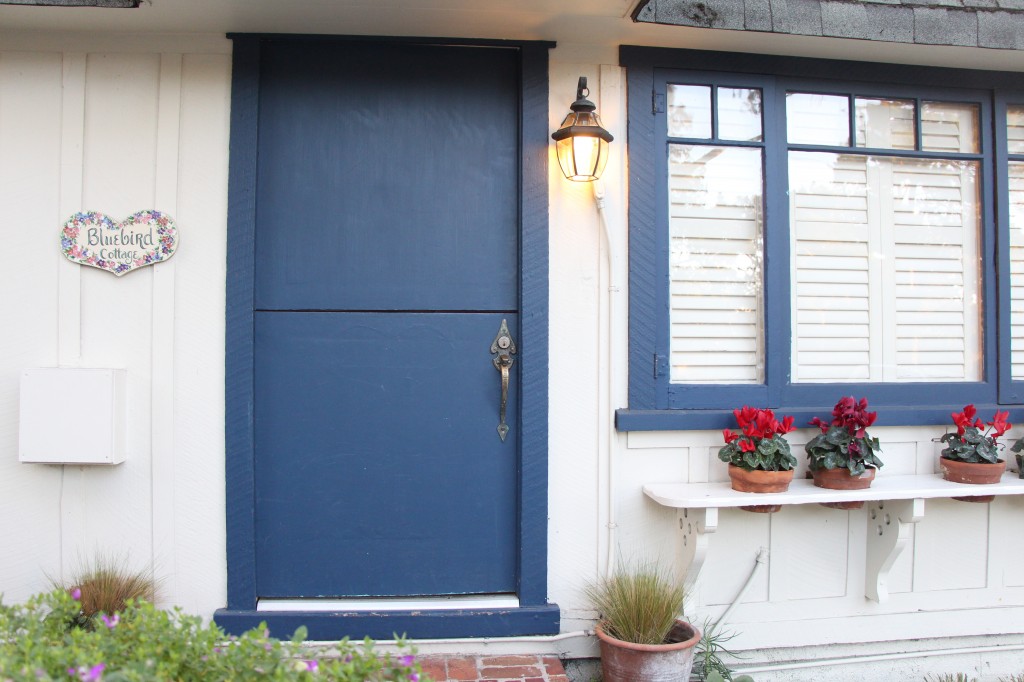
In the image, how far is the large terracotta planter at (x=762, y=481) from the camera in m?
2.97

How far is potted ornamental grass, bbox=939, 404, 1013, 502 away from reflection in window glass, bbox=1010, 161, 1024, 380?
42 cm

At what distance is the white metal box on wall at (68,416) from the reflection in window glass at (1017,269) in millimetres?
4210

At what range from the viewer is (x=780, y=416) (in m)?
3.25

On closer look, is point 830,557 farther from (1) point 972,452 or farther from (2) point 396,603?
(2) point 396,603

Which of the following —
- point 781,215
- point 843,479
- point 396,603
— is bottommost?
point 396,603

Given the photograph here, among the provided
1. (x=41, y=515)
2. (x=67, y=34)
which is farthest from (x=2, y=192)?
(x=41, y=515)

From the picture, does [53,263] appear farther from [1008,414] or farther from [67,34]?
[1008,414]

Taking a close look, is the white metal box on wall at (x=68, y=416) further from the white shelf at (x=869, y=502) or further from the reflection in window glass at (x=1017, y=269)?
the reflection in window glass at (x=1017, y=269)

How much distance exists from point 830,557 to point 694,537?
78 centimetres

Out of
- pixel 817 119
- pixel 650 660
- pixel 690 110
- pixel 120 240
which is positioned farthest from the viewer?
pixel 817 119

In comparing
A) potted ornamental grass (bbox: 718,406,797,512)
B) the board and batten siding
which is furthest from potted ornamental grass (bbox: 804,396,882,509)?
the board and batten siding

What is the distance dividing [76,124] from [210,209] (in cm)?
68

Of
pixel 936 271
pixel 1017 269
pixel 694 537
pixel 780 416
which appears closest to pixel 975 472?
pixel 780 416

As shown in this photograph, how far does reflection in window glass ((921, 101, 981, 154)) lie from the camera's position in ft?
11.5
